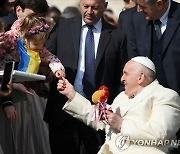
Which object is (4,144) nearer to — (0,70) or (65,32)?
(0,70)

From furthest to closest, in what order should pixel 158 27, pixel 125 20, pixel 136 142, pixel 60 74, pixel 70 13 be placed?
pixel 70 13, pixel 125 20, pixel 158 27, pixel 60 74, pixel 136 142

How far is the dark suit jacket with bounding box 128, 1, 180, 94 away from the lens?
8906 mm

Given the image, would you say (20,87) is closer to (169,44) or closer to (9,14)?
(9,14)

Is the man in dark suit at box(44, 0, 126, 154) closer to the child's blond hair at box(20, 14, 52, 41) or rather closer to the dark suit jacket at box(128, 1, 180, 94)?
the dark suit jacket at box(128, 1, 180, 94)

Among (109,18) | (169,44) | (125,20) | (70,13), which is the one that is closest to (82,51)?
(125,20)

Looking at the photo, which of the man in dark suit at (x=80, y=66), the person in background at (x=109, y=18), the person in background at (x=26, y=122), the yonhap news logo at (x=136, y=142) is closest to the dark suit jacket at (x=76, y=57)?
the man in dark suit at (x=80, y=66)

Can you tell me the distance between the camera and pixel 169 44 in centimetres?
891

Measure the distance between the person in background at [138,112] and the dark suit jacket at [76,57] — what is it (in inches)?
26.8

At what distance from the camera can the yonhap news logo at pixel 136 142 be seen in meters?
7.69

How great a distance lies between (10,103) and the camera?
819cm

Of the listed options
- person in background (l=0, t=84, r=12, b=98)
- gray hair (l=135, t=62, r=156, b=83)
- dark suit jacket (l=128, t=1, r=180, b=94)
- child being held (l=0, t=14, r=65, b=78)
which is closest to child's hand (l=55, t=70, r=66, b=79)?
child being held (l=0, t=14, r=65, b=78)

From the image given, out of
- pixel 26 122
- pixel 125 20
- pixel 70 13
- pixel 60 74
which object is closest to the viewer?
pixel 60 74

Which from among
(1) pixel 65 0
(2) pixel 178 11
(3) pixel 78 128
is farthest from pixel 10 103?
(1) pixel 65 0

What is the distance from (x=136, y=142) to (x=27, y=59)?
1.43 meters
